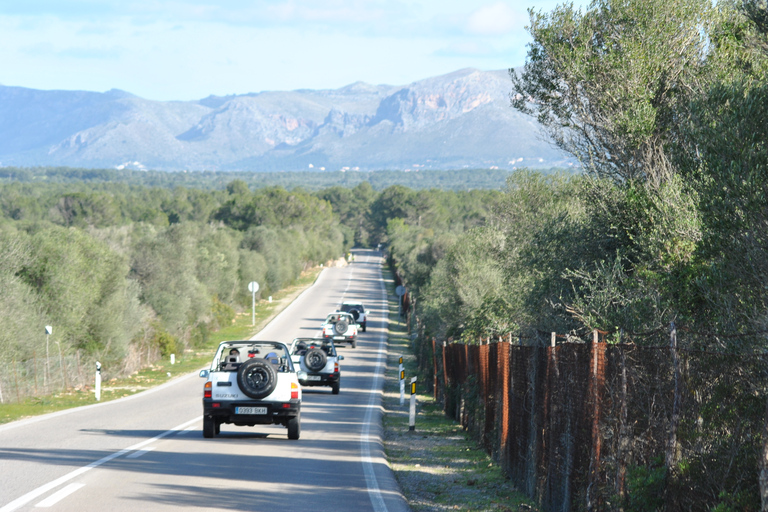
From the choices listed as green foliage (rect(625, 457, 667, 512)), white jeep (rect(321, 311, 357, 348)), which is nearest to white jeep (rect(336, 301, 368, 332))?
white jeep (rect(321, 311, 357, 348))

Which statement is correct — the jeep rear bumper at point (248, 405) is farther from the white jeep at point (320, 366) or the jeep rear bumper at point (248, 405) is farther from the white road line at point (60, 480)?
the white jeep at point (320, 366)

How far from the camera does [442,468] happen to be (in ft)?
42.6

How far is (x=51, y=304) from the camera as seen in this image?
3531 cm

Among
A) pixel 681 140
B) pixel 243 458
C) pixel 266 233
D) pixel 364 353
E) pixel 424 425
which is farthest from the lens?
pixel 266 233

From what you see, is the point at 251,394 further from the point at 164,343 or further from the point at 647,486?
the point at 164,343

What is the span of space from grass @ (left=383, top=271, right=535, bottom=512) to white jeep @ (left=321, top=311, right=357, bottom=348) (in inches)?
862

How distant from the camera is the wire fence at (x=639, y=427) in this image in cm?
520

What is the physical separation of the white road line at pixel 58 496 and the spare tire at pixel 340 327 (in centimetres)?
3627

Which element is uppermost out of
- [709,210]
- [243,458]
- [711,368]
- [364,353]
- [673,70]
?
[673,70]

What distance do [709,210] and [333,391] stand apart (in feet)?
58.9

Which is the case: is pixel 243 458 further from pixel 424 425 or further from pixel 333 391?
pixel 333 391

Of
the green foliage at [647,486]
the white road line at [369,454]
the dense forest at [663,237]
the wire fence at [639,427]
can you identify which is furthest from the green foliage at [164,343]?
the green foliage at [647,486]

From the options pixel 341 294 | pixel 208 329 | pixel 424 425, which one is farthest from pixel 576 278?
pixel 341 294

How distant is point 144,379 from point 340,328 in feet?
47.9
